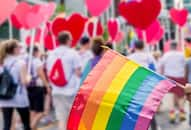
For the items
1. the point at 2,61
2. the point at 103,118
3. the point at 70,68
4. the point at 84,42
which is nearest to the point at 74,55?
the point at 70,68

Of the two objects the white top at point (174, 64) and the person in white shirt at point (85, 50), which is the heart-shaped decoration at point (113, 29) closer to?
the white top at point (174, 64)

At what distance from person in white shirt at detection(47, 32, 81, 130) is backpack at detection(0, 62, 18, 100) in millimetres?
623

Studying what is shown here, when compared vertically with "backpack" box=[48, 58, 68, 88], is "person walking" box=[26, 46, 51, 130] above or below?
below

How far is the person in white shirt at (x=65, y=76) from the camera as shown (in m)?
8.39

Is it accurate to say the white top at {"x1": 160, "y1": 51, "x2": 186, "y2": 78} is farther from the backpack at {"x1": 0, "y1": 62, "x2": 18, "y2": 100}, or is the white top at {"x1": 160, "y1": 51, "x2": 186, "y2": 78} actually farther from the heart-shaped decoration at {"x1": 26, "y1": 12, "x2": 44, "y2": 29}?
the backpack at {"x1": 0, "y1": 62, "x2": 18, "y2": 100}

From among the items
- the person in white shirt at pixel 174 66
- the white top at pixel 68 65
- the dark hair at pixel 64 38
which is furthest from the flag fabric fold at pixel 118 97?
the person in white shirt at pixel 174 66

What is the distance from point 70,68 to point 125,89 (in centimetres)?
375

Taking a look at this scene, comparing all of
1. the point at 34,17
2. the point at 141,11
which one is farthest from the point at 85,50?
the point at 34,17

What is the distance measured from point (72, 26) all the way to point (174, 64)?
280cm

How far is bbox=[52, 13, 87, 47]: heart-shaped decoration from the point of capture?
45.4 feet

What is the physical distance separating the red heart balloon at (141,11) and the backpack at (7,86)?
13.5 feet

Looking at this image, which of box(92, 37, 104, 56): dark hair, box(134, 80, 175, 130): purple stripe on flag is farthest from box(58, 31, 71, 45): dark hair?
box(134, 80, 175, 130): purple stripe on flag

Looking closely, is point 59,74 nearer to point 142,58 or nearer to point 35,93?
point 142,58

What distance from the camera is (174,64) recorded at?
40.4ft
